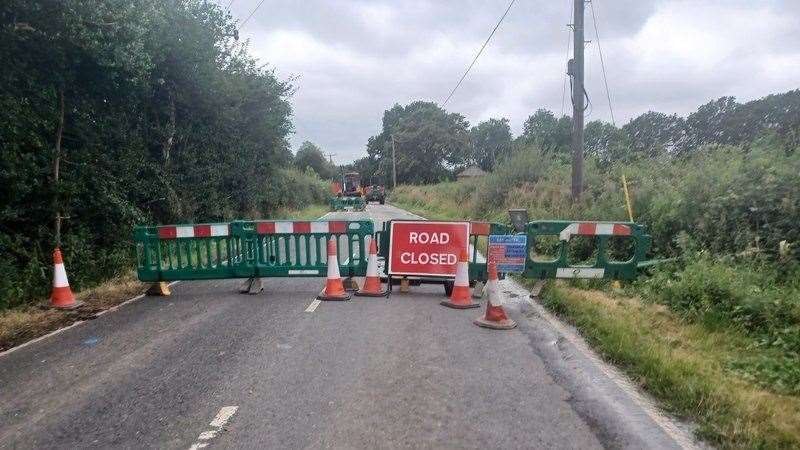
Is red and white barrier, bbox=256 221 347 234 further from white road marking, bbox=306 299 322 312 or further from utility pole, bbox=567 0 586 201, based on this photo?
utility pole, bbox=567 0 586 201

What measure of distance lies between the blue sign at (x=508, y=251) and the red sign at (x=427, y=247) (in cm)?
42

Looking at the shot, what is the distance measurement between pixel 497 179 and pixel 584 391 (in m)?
16.7

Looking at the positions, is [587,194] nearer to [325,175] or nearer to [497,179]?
[497,179]

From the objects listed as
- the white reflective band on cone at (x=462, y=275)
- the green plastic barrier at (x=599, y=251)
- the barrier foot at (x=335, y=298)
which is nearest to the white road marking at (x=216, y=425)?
the barrier foot at (x=335, y=298)

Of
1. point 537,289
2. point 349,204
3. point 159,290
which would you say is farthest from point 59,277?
point 349,204

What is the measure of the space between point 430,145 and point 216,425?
68898mm

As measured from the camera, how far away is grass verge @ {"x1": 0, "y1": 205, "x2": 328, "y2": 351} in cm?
632

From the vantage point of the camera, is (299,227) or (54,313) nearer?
(54,313)

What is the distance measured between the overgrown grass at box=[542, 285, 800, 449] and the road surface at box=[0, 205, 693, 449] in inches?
9.0

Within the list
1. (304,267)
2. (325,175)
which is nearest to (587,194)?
(304,267)

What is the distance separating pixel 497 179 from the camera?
20688 mm

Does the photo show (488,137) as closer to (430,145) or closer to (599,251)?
(430,145)

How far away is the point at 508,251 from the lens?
7969 mm

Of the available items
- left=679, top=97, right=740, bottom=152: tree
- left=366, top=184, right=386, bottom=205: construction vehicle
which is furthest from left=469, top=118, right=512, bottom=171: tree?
left=679, top=97, right=740, bottom=152: tree
